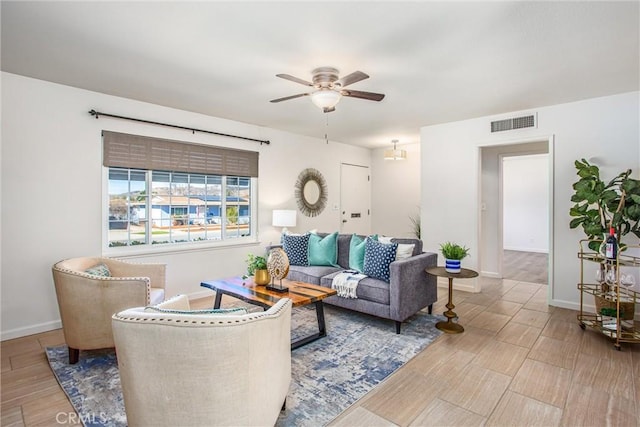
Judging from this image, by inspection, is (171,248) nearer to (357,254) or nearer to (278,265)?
(278,265)

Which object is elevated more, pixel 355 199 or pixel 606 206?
pixel 355 199

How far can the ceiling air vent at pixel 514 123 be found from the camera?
410 cm

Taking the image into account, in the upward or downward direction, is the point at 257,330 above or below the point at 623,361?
above

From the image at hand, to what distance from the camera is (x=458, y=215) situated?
4.78 metres

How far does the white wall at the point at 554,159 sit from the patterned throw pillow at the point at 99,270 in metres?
4.28

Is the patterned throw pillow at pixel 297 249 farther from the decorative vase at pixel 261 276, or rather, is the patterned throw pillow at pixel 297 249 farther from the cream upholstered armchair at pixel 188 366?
the cream upholstered armchair at pixel 188 366

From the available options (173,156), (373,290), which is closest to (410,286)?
(373,290)

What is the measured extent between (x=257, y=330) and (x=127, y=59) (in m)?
2.56

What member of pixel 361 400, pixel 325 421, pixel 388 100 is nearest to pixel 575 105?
pixel 388 100

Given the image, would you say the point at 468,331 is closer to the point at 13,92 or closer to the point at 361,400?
the point at 361,400

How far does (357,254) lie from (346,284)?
48cm

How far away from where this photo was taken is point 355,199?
6770mm

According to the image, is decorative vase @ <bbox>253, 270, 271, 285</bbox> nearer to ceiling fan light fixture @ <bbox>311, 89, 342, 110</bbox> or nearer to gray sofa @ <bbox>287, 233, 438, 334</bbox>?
gray sofa @ <bbox>287, 233, 438, 334</bbox>

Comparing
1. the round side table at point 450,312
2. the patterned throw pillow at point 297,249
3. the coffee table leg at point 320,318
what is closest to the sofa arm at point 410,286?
the round side table at point 450,312
